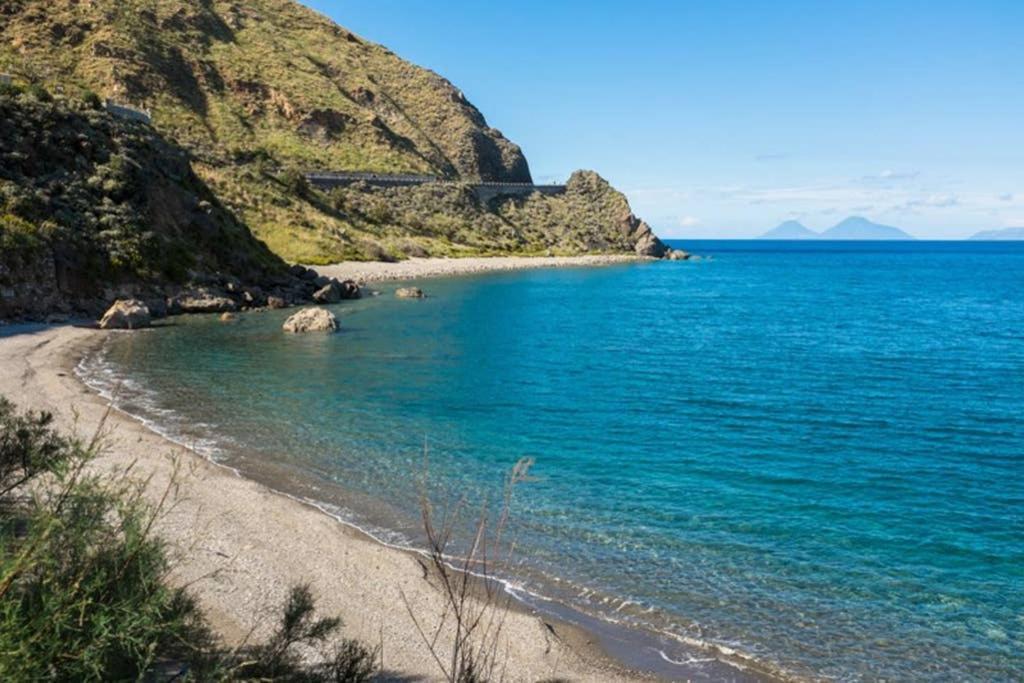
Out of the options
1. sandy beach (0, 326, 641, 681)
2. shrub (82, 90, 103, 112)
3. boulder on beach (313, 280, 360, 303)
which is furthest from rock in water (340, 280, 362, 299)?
sandy beach (0, 326, 641, 681)

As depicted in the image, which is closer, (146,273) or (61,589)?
(61,589)

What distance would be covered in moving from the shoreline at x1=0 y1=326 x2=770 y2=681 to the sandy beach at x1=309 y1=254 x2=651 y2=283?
64.0m

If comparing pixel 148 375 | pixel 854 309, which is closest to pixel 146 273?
pixel 148 375

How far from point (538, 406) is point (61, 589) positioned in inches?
914

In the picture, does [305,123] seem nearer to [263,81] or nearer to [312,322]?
[263,81]

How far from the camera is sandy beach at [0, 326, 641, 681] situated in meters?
12.0

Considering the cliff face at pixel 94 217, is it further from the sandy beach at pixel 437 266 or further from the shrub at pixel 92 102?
the sandy beach at pixel 437 266

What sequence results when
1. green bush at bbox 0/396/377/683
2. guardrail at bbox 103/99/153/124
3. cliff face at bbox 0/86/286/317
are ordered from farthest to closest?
guardrail at bbox 103/99/153/124 < cliff face at bbox 0/86/286/317 < green bush at bbox 0/396/377/683

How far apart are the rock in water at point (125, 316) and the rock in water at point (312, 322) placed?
8.56 m

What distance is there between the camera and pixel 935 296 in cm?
9469

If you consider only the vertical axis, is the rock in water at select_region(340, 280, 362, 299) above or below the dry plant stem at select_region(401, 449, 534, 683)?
above

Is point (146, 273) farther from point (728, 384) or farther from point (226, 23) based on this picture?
point (226, 23)

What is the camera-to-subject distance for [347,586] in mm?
14242

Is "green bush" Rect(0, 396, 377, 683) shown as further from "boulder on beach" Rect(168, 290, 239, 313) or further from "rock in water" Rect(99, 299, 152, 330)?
"boulder on beach" Rect(168, 290, 239, 313)
